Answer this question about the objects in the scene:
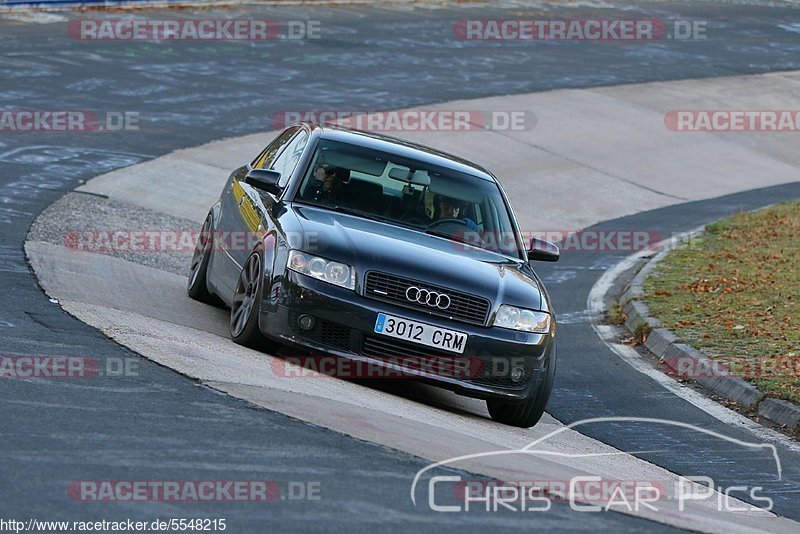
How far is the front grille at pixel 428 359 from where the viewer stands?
829 centimetres

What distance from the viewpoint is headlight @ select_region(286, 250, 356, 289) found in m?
8.36

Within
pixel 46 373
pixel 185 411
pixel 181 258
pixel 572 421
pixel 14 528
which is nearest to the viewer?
pixel 14 528

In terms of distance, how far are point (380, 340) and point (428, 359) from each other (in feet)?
1.03

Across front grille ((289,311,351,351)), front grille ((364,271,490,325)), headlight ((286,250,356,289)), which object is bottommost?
front grille ((289,311,351,351))

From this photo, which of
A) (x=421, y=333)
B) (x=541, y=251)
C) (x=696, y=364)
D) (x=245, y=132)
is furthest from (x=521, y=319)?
(x=245, y=132)

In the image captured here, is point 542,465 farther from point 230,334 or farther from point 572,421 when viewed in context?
point 230,334

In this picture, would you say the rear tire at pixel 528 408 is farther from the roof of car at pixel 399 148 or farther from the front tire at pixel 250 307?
the roof of car at pixel 399 148

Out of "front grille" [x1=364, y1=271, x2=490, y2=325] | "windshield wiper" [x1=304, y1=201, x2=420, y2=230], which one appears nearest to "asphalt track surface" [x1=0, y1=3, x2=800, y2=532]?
"front grille" [x1=364, y1=271, x2=490, y2=325]

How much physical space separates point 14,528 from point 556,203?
15.1 m

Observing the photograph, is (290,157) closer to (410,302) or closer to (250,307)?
(250,307)

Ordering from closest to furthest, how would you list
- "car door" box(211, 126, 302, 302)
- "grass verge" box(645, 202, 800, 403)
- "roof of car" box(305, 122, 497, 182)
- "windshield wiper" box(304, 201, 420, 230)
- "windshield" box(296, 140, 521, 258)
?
"windshield wiper" box(304, 201, 420, 230) → "windshield" box(296, 140, 521, 258) → "car door" box(211, 126, 302, 302) → "roof of car" box(305, 122, 497, 182) → "grass verge" box(645, 202, 800, 403)

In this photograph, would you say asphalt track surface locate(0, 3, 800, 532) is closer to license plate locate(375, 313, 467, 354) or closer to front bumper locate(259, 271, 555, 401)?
front bumper locate(259, 271, 555, 401)

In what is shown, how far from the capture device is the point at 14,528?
16.3 feet

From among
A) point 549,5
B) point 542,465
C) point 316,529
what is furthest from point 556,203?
point 549,5
